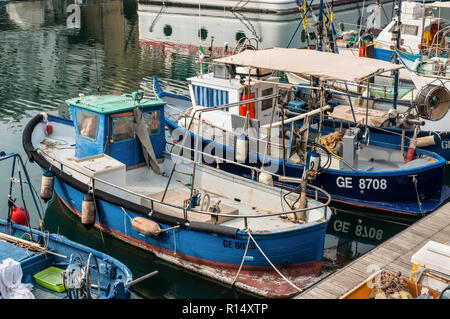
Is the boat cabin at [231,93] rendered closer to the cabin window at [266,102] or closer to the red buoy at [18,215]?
the cabin window at [266,102]

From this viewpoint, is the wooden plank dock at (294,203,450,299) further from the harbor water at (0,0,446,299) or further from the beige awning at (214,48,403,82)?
the beige awning at (214,48,403,82)

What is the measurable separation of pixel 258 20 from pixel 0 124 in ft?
88.5

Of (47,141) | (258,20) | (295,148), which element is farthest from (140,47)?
(295,148)

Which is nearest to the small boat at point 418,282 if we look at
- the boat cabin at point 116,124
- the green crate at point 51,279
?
the green crate at point 51,279

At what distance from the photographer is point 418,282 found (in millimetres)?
9398

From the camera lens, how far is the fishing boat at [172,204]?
37.4 ft

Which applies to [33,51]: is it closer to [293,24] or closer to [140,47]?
[140,47]

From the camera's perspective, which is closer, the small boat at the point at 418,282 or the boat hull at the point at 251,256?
the small boat at the point at 418,282

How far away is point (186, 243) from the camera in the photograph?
12.0 metres

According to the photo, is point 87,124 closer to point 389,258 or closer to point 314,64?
point 314,64

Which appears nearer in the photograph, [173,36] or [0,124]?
[0,124]

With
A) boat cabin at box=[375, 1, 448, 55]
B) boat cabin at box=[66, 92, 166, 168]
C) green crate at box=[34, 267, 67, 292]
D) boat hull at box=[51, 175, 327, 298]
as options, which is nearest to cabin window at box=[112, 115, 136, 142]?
boat cabin at box=[66, 92, 166, 168]

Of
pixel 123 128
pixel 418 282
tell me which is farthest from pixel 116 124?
pixel 418 282

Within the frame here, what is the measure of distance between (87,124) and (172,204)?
324 cm
